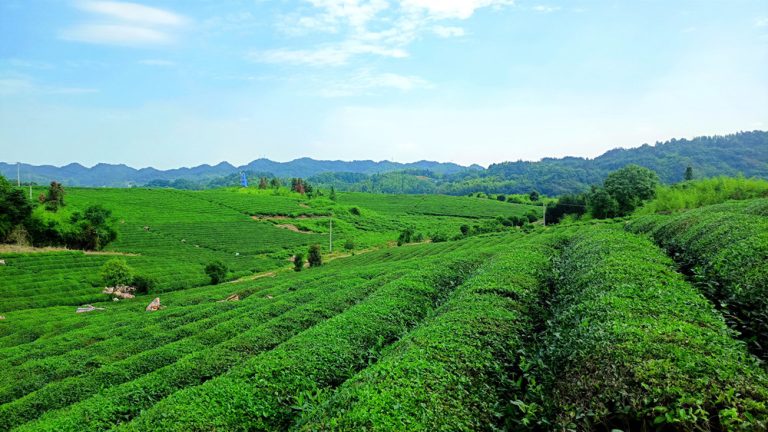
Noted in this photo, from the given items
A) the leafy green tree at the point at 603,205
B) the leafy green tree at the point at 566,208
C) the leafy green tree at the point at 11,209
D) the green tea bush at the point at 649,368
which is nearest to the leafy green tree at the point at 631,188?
the leafy green tree at the point at 603,205

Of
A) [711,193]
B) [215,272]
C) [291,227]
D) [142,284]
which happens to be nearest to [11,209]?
[142,284]

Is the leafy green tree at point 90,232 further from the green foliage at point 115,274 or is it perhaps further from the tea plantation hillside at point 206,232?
the green foliage at point 115,274

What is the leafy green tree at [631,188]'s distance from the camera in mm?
63219

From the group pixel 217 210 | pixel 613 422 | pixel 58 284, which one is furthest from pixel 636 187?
pixel 217 210

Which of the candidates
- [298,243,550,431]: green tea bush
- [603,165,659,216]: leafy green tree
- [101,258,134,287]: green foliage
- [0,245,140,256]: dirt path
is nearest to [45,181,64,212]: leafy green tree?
[0,245,140,256]: dirt path

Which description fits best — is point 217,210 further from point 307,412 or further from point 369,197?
point 307,412

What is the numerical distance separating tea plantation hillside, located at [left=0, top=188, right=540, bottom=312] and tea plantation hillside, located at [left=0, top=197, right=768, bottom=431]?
Result: 95.9 feet

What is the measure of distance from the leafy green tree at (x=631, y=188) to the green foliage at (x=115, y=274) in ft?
217

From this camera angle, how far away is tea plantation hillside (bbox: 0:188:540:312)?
4431cm

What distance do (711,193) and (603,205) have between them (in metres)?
22.3

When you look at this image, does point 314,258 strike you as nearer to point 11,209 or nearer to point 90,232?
point 90,232

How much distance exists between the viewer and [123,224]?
79312 mm

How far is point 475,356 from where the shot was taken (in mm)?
8078

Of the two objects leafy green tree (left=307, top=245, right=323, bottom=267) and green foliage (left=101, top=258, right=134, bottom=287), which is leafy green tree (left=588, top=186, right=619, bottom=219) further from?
green foliage (left=101, top=258, right=134, bottom=287)
